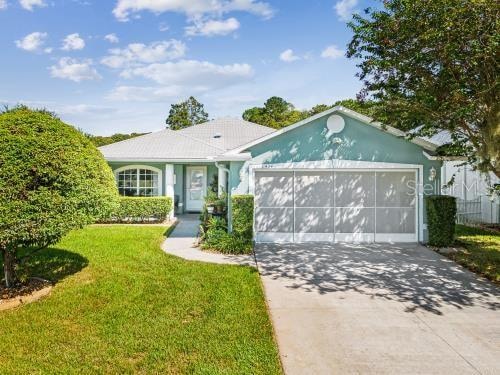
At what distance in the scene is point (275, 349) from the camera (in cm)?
497

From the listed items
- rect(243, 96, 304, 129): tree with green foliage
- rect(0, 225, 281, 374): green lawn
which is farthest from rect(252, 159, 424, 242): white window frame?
rect(243, 96, 304, 129): tree with green foliage

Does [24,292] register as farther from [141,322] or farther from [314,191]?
[314,191]

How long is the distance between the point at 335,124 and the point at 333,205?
286 cm

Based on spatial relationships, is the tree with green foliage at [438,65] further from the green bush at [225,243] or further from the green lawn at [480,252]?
the green bush at [225,243]

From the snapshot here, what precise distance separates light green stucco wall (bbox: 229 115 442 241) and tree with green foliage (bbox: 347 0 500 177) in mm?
962

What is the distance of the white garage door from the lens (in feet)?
41.9

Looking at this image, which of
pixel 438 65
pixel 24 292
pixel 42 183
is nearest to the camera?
pixel 42 183

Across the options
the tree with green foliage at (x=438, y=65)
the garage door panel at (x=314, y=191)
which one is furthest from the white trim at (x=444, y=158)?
the garage door panel at (x=314, y=191)

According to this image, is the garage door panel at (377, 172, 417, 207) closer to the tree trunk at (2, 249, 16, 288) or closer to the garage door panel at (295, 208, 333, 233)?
the garage door panel at (295, 208, 333, 233)

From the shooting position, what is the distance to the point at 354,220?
1288 cm

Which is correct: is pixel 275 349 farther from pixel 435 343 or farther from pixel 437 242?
pixel 437 242

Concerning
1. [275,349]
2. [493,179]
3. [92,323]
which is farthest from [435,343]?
[493,179]

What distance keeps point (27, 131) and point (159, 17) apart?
1073 cm

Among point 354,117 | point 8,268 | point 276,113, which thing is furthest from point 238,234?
point 276,113
